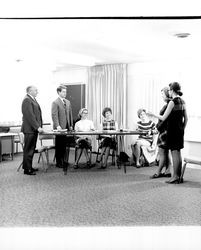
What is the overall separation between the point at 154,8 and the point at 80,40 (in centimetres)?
293

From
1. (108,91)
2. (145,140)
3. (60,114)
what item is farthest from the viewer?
(108,91)

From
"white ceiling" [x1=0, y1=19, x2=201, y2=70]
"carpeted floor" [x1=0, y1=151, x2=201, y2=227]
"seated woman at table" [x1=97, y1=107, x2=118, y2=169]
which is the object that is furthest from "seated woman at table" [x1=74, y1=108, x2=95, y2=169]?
"white ceiling" [x1=0, y1=19, x2=201, y2=70]

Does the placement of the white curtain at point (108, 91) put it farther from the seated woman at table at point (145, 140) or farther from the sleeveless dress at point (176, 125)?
the sleeveless dress at point (176, 125)

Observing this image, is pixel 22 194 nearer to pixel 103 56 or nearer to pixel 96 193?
pixel 96 193

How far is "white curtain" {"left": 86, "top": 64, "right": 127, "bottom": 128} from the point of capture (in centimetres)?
906

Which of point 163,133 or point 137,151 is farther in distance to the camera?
point 137,151

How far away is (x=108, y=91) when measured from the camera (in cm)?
932

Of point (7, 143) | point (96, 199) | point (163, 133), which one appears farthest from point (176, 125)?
point (7, 143)

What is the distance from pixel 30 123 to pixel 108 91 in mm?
3366

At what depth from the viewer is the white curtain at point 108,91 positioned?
9.06 metres

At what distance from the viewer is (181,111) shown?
562 centimetres

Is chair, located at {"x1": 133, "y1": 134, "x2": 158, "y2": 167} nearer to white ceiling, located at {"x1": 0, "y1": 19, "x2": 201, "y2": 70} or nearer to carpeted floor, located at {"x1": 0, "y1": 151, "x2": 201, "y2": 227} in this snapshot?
carpeted floor, located at {"x1": 0, "y1": 151, "x2": 201, "y2": 227}

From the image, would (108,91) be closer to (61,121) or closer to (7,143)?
(61,121)

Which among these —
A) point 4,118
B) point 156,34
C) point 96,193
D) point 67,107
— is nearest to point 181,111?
point 156,34
